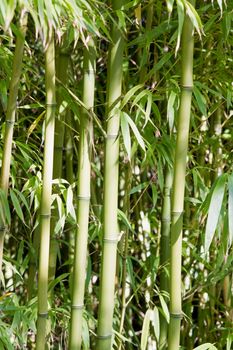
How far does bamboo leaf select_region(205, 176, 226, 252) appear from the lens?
143cm

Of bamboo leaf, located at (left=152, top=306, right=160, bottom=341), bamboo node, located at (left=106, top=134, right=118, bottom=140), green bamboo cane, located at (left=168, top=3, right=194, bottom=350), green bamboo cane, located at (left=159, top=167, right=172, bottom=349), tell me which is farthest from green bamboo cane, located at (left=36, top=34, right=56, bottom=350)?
green bamboo cane, located at (left=159, top=167, right=172, bottom=349)

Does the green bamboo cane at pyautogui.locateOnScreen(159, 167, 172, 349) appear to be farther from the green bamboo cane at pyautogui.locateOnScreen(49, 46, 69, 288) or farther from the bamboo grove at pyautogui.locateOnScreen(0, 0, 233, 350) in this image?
the green bamboo cane at pyautogui.locateOnScreen(49, 46, 69, 288)

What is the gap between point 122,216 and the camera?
1.83 metres

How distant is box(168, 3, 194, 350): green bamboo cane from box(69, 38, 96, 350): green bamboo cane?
233 millimetres

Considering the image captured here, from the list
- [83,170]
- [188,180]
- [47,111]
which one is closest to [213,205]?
[83,170]

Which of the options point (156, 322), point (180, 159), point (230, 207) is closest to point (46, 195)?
point (180, 159)

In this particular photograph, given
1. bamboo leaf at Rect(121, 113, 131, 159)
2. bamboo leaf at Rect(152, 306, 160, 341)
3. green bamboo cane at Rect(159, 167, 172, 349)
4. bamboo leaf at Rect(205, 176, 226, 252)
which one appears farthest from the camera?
green bamboo cane at Rect(159, 167, 172, 349)

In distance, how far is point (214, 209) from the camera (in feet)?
4.79

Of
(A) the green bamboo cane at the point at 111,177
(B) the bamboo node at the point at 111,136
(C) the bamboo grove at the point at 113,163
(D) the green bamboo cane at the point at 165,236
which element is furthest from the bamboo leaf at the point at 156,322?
(B) the bamboo node at the point at 111,136

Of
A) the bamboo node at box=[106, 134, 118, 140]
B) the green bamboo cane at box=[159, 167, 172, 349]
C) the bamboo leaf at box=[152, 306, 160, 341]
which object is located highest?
the bamboo node at box=[106, 134, 118, 140]

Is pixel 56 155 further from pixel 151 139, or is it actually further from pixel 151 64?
pixel 151 64

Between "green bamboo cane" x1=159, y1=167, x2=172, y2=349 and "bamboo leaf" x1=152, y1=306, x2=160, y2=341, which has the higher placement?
"green bamboo cane" x1=159, y1=167, x2=172, y2=349

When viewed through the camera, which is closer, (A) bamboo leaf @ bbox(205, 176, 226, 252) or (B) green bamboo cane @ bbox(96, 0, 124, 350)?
(A) bamboo leaf @ bbox(205, 176, 226, 252)

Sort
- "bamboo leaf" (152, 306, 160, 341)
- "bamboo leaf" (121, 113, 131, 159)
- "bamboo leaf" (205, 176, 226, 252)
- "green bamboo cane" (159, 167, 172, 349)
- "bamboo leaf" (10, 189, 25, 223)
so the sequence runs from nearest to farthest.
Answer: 1. "bamboo leaf" (205, 176, 226, 252)
2. "bamboo leaf" (121, 113, 131, 159)
3. "bamboo leaf" (10, 189, 25, 223)
4. "bamboo leaf" (152, 306, 160, 341)
5. "green bamboo cane" (159, 167, 172, 349)
